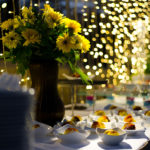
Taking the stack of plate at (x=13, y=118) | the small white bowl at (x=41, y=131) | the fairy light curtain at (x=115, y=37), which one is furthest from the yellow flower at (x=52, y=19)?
the fairy light curtain at (x=115, y=37)

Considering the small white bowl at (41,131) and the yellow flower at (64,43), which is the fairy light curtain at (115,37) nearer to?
the yellow flower at (64,43)

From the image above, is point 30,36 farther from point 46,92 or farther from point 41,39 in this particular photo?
point 46,92

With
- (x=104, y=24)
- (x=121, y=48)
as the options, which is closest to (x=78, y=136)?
(x=104, y=24)

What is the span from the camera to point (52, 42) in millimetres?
938

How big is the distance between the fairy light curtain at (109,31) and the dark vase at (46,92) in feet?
2.35

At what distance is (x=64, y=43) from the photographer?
2.96 feet

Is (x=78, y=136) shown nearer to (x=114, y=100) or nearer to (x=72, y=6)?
(x=114, y=100)

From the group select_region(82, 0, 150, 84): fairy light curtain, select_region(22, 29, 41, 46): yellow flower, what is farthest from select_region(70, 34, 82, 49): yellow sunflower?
select_region(82, 0, 150, 84): fairy light curtain

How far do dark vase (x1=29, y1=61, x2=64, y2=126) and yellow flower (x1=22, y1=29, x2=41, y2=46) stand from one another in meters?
0.08

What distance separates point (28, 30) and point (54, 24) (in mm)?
100

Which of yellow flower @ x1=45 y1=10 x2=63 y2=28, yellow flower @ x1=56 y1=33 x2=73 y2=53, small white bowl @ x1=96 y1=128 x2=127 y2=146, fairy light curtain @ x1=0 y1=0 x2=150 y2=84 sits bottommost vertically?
small white bowl @ x1=96 y1=128 x2=127 y2=146

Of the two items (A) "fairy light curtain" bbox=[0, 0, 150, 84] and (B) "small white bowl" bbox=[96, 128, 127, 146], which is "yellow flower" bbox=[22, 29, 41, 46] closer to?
(B) "small white bowl" bbox=[96, 128, 127, 146]

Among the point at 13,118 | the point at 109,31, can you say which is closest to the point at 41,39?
the point at 13,118

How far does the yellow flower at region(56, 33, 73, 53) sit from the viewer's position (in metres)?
0.90
